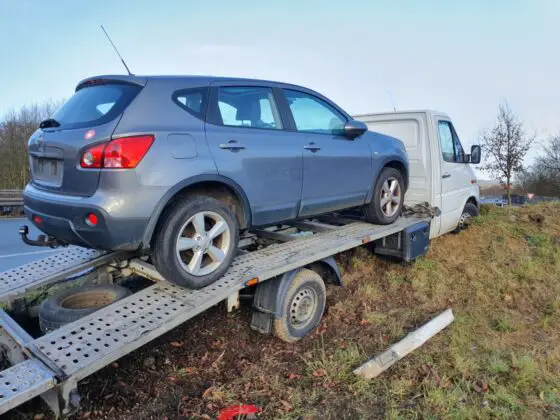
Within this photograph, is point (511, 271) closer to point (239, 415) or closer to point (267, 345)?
point (267, 345)

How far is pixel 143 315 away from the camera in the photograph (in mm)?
2943

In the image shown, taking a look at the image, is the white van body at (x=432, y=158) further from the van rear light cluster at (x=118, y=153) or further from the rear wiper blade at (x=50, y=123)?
the rear wiper blade at (x=50, y=123)

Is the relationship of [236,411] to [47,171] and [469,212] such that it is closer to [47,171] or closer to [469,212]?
[47,171]

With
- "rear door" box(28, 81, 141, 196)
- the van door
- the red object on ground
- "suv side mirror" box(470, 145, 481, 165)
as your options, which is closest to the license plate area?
"rear door" box(28, 81, 141, 196)

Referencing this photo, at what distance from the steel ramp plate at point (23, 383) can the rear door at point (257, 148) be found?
1767 mm

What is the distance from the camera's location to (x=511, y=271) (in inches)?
233

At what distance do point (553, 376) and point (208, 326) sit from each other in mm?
3086

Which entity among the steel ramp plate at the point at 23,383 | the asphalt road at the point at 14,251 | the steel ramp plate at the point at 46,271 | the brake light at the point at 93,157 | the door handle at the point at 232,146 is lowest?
the asphalt road at the point at 14,251

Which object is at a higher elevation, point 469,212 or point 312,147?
point 312,147

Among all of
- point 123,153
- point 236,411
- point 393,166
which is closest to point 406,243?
point 393,166

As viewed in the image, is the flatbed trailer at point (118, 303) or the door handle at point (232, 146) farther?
the door handle at point (232, 146)

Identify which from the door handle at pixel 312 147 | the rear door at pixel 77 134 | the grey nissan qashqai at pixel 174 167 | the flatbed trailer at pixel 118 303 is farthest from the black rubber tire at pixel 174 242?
the door handle at pixel 312 147

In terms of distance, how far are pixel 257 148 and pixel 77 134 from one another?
1400mm

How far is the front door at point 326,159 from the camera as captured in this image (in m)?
4.17
